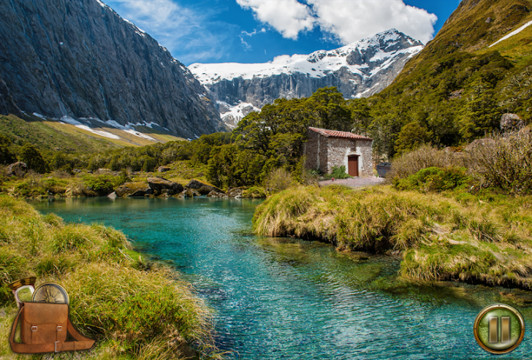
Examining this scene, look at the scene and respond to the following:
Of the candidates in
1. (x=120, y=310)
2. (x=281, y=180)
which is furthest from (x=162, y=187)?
(x=120, y=310)

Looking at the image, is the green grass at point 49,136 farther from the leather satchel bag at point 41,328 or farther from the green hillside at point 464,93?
the leather satchel bag at point 41,328

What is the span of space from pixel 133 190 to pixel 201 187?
Result: 572 inches

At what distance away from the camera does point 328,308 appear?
8.20 meters

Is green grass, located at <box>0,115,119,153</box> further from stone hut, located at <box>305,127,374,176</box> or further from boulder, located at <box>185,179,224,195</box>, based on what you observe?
stone hut, located at <box>305,127,374,176</box>

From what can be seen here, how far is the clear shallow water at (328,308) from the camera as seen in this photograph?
6.24 meters

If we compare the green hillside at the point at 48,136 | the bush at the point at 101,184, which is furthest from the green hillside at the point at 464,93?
the green hillside at the point at 48,136

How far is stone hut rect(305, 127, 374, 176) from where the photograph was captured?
43.0 meters

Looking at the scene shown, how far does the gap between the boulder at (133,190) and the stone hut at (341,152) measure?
125 feet

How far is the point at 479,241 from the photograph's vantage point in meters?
10.6

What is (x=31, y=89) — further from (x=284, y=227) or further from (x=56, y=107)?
(x=284, y=227)

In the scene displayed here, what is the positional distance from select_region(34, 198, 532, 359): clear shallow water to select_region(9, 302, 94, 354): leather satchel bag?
3.62 metres

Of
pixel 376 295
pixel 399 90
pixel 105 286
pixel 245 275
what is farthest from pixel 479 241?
pixel 399 90

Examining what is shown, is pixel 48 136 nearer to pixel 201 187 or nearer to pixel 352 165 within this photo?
pixel 201 187

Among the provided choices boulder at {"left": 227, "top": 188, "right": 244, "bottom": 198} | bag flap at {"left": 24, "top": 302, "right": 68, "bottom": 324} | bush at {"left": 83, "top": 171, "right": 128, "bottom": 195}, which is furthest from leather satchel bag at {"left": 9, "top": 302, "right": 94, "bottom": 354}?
bush at {"left": 83, "top": 171, "right": 128, "bottom": 195}
